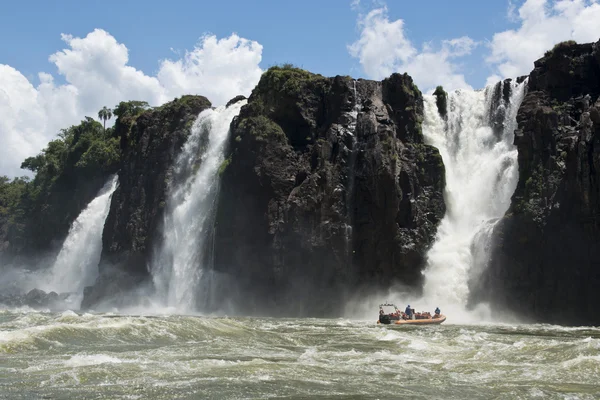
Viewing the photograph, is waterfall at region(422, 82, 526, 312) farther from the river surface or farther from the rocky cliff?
the rocky cliff

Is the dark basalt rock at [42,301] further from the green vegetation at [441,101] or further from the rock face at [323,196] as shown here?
the green vegetation at [441,101]

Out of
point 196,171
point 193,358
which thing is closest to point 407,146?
point 196,171

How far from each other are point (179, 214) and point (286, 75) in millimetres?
14640

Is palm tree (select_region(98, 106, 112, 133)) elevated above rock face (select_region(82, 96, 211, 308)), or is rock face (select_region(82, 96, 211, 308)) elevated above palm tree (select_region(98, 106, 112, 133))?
palm tree (select_region(98, 106, 112, 133))

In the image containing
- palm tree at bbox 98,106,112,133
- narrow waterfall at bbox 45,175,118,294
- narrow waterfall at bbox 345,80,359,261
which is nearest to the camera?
narrow waterfall at bbox 345,80,359,261

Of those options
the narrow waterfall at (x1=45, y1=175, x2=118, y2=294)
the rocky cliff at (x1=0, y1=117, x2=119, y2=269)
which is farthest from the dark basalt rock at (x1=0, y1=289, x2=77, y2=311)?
the rocky cliff at (x1=0, y1=117, x2=119, y2=269)

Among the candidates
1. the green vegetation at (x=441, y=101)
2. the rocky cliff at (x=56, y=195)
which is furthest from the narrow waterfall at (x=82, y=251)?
the green vegetation at (x=441, y=101)

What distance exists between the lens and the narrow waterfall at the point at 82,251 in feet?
213

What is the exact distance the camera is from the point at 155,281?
53.2m

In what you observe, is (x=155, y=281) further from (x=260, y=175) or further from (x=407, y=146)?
(x=407, y=146)

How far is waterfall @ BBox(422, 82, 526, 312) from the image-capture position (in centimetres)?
4284

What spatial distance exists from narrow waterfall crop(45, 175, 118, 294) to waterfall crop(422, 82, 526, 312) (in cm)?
3502

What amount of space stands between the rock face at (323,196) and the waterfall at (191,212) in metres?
2.53

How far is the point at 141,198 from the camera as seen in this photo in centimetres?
5856
